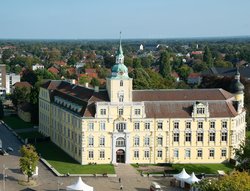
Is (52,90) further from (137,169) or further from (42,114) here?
(137,169)

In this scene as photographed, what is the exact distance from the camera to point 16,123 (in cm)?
11881

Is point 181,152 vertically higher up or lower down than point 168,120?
lower down

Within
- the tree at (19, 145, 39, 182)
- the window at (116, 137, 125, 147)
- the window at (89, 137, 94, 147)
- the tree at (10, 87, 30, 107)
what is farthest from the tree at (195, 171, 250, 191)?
the tree at (10, 87, 30, 107)

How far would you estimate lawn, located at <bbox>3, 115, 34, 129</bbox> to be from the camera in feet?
377

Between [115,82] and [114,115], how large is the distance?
496 centimetres

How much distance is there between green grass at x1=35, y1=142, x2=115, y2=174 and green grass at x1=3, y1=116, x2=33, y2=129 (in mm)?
24870

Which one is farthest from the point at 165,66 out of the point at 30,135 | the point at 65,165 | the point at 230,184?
the point at 230,184

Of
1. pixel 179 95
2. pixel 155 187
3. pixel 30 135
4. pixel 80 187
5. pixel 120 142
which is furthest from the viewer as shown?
pixel 30 135

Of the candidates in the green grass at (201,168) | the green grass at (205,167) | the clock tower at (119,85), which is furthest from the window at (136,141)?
the green grass at (205,167)

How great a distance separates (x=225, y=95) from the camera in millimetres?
86000

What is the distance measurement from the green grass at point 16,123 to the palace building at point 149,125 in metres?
31.4

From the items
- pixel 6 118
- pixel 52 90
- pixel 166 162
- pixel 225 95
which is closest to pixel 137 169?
pixel 166 162

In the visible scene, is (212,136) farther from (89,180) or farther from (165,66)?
(165,66)

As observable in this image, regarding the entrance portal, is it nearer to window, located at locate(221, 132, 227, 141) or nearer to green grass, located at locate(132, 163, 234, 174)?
green grass, located at locate(132, 163, 234, 174)
